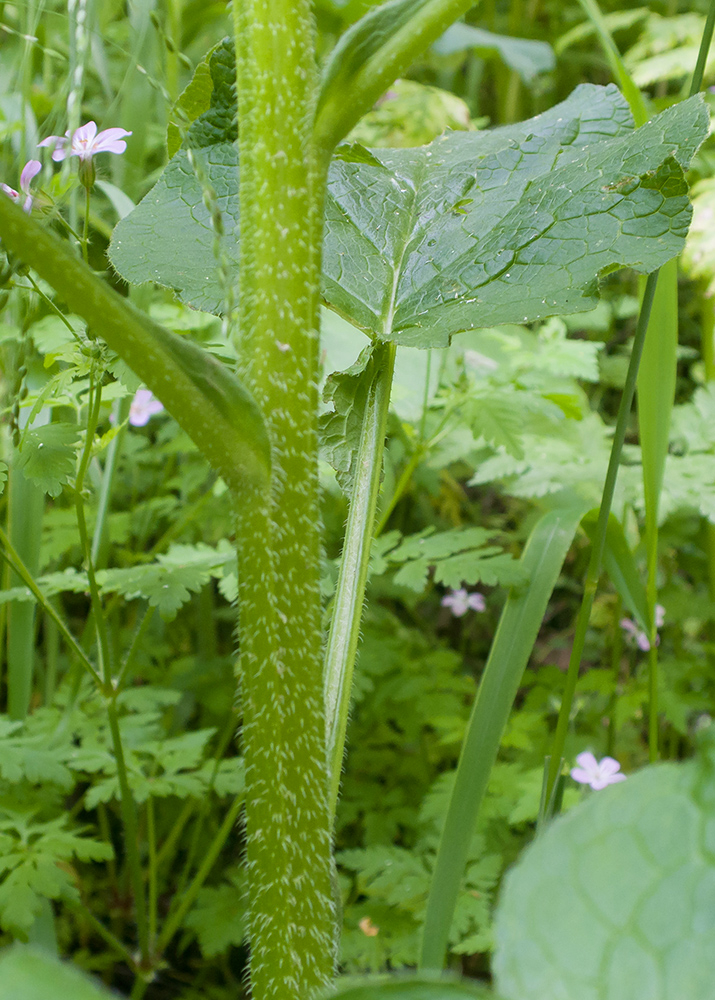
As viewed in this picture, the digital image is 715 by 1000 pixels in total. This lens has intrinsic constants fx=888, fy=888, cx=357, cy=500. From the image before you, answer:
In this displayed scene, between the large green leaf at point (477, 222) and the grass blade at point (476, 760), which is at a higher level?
the large green leaf at point (477, 222)

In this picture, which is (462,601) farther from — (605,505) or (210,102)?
(210,102)

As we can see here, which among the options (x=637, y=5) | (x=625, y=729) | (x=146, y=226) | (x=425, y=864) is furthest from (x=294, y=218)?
(x=637, y=5)

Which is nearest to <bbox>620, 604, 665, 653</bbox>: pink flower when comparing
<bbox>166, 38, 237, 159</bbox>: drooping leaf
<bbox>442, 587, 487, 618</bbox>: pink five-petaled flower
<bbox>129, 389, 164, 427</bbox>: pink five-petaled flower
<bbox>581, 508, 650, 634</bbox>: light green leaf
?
<bbox>442, 587, 487, 618</bbox>: pink five-petaled flower

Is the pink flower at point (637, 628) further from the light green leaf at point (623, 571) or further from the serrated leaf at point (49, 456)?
the serrated leaf at point (49, 456)

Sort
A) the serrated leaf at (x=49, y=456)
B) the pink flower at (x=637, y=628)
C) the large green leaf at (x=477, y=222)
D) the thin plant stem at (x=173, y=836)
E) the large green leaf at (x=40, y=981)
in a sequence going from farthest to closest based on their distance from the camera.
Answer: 1. the pink flower at (x=637, y=628)
2. the thin plant stem at (x=173, y=836)
3. the serrated leaf at (x=49, y=456)
4. the large green leaf at (x=477, y=222)
5. the large green leaf at (x=40, y=981)

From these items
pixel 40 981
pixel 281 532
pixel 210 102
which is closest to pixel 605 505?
pixel 281 532

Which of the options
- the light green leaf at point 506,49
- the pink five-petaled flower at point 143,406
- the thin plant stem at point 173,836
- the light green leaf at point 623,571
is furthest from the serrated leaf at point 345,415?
the light green leaf at point 506,49
